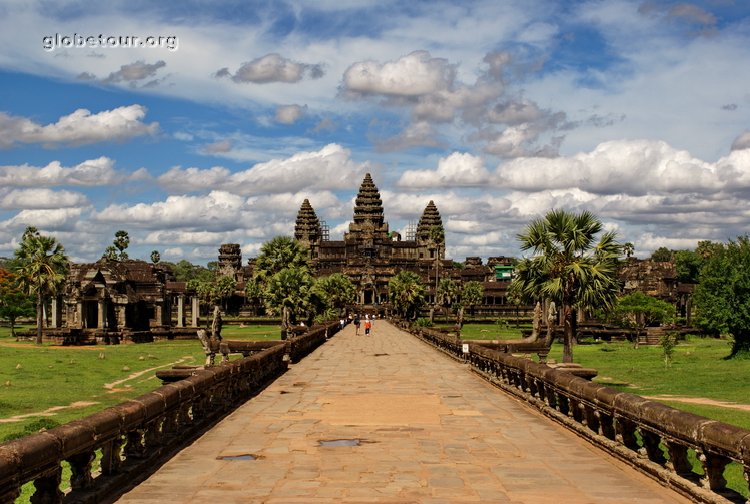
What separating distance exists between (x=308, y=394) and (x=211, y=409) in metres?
4.64

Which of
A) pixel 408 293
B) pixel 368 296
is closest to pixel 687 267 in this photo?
pixel 368 296

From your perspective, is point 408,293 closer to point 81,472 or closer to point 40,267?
point 40,267

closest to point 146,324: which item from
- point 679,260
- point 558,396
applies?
point 558,396

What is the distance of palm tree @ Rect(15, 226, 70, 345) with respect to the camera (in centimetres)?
8294

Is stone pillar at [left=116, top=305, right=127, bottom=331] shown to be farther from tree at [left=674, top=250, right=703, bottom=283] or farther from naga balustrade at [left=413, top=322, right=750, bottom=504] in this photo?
tree at [left=674, top=250, right=703, bottom=283]

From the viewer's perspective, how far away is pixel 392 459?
11602 mm

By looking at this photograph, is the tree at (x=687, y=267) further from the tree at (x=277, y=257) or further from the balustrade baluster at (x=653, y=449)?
the balustrade baluster at (x=653, y=449)

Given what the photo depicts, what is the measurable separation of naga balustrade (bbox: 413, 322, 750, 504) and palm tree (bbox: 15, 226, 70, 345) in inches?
2858

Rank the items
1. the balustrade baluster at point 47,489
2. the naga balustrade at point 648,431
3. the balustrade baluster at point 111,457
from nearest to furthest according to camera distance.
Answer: the balustrade baluster at point 47,489 → the naga balustrade at point 648,431 → the balustrade baluster at point 111,457

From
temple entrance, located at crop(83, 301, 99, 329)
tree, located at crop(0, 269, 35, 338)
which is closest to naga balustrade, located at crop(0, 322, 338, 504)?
temple entrance, located at crop(83, 301, 99, 329)

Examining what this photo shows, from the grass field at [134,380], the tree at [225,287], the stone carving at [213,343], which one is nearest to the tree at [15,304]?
the grass field at [134,380]

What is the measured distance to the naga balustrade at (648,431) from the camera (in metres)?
8.63

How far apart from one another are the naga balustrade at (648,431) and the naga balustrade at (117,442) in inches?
247

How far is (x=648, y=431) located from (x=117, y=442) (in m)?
6.59
